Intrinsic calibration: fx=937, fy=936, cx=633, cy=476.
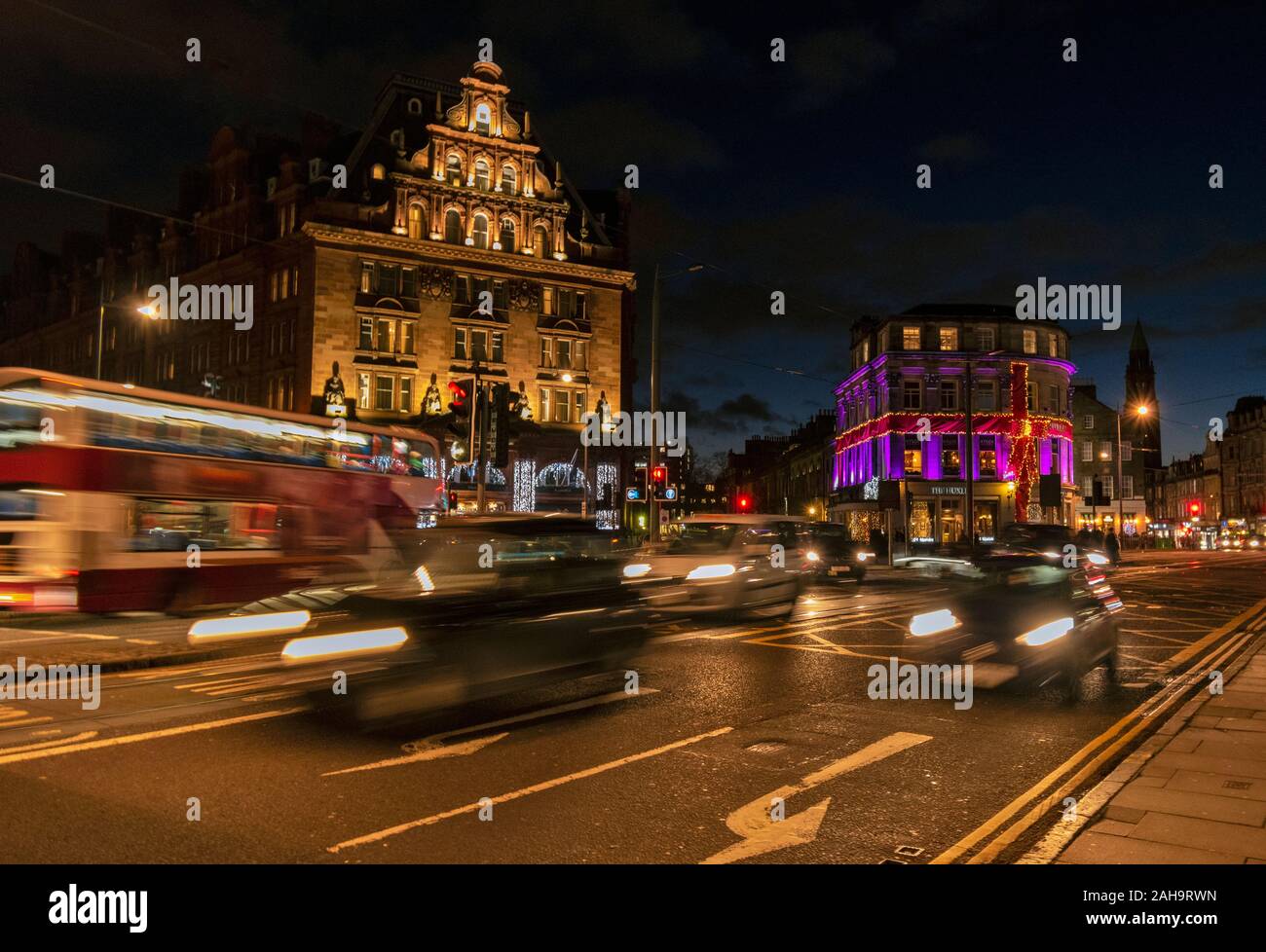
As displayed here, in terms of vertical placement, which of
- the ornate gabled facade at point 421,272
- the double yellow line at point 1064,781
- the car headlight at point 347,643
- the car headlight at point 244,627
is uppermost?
the ornate gabled facade at point 421,272

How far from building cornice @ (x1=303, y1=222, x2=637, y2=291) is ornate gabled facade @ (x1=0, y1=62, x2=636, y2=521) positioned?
0.26 ft

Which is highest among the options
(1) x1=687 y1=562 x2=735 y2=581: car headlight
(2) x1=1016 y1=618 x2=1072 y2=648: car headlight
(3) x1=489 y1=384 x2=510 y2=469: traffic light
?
(3) x1=489 y1=384 x2=510 y2=469: traffic light

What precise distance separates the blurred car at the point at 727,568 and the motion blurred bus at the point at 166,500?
4.51m

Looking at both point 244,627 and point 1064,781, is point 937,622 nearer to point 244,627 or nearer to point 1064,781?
point 1064,781

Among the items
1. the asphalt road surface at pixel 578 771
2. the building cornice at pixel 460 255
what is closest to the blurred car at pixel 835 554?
→ the asphalt road surface at pixel 578 771

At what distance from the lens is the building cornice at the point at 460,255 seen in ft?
159

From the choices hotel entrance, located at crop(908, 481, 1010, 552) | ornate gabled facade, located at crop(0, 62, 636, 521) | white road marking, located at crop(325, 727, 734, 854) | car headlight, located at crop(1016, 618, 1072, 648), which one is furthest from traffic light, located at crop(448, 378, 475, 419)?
hotel entrance, located at crop(908, 481, 1010, 552)

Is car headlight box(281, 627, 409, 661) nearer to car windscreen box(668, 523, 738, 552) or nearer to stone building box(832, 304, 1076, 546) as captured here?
car windscreen box(668, 523, 738, 552)

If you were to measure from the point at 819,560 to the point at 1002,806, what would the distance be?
21.4 meters

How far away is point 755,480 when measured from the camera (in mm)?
123562

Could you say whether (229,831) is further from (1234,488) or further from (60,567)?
(1234,488)

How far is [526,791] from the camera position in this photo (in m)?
6.29

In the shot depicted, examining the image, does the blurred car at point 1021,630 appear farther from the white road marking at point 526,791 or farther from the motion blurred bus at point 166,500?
the motion blurred bus at point 166,500

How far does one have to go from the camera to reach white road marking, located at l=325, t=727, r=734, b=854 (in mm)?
5309
